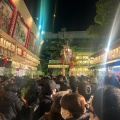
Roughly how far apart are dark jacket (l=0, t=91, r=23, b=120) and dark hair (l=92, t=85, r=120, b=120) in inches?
105

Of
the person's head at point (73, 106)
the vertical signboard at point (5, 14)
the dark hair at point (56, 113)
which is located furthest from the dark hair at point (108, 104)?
the vertical signboard at point (5, 14)

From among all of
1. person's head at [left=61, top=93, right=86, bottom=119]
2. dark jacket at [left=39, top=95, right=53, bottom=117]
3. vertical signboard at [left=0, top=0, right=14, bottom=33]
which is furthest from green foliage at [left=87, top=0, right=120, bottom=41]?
person's head at [left=61, top=93, right=86, bottom=119]

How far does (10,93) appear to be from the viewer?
4.57 m

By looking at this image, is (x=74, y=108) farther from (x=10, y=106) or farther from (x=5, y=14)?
(x=5, y=14)

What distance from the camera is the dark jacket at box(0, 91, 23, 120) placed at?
4.45 meters

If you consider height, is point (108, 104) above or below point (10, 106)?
above

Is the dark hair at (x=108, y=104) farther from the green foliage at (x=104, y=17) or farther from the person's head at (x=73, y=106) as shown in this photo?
the green foliage at (x=104, y=17)

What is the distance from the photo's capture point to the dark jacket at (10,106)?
4.45 m

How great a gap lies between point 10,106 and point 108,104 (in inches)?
113

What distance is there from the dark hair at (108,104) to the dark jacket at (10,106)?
2.67 metres

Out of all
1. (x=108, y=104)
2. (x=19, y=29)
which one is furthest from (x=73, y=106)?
(x=19, y=29)

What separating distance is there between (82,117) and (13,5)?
10.5 metres

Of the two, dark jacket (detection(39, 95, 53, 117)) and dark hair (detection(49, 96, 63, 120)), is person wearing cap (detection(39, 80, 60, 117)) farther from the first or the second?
dark hair (detection(49, 96, 63, 120))

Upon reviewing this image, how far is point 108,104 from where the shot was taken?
217 centimetres
